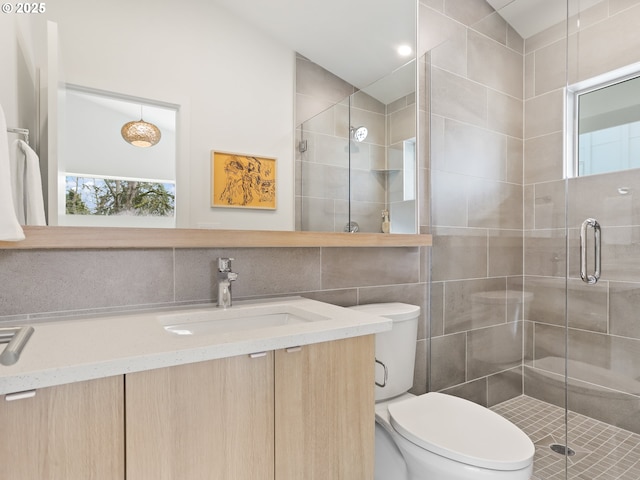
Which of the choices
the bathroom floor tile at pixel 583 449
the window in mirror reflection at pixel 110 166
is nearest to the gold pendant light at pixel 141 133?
the window in mirror reflection at pixel 110 166

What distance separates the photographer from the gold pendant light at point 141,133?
118cm

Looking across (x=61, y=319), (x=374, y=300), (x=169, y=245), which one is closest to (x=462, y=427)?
(x=374, y=300)

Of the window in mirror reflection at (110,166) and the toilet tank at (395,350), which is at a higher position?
→ the window in mirror reflection at (110,166)

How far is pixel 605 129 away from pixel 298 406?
183cm

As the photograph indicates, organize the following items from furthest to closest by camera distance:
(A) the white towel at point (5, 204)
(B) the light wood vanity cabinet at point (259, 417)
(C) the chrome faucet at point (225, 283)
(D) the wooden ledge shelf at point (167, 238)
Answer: (C) the chrome faucet at point (225, 283), (D) the wooden ledge shelf at point (167, 238), (A) the white towel at point (5, 204), (B) the light wood vanity cabinet at point (259, 417)

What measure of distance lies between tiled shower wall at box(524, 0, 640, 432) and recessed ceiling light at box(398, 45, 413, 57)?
629 mm

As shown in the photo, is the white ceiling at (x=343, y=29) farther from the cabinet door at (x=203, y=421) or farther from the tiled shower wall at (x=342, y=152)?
the cabinet door at (x=203, y=421)

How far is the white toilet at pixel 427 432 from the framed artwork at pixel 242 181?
0.64 meters

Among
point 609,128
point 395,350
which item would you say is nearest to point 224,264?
point 395,350

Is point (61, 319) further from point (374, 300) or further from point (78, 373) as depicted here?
point (374, 300)

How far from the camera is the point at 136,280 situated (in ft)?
3.97

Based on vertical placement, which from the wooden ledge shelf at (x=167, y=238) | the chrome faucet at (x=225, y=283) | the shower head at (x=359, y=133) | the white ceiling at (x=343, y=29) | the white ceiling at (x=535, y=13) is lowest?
the chrome faucet at (x=225, y=283)

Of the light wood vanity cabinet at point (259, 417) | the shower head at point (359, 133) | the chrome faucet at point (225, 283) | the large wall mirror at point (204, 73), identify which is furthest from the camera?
the shower head at point (359, 133)

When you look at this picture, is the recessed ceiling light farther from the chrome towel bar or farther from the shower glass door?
the chrome towel bar
